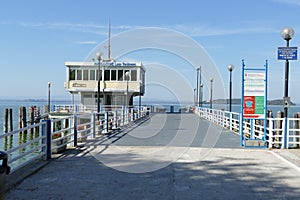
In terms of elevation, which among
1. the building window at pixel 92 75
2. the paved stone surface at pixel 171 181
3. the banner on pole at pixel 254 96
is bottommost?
the paved stone surface at pixel 171 181

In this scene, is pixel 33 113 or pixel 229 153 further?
pixel 33 113

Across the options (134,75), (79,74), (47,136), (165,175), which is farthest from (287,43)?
(79,74)

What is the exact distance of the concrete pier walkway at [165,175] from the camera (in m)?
6.10

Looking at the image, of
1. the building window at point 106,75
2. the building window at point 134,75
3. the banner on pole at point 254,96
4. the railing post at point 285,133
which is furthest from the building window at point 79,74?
the railing post at point 285,133

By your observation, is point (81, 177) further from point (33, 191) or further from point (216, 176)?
point (216, 176)

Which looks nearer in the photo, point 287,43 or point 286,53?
point 286,53

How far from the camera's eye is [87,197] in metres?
5.87

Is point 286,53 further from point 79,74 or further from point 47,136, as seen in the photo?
point 79,74

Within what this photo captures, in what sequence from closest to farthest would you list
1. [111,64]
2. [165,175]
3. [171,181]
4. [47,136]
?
[171,181], [165,175], [47,136], [111,64]

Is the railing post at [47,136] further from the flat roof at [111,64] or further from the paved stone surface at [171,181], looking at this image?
the flat roof at [111,64]

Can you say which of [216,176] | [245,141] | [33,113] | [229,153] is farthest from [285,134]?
[33,113]

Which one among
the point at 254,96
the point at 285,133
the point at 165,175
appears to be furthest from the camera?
the point at 254,96

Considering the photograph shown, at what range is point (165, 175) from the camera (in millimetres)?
7457

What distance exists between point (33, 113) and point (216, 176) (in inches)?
1616
